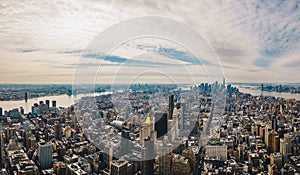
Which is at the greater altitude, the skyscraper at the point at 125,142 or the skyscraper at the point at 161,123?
the skyscraper at the point at 161,123

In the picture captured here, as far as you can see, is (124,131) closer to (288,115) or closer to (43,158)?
(43,158)

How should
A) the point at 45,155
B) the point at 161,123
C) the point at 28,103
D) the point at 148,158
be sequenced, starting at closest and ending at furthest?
the point at 161,123 < the point at 148,158 < the point at 45,155 < the point at 28,103

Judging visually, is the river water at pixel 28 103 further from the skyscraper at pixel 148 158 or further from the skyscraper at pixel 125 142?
the skyscraper at pixel 148 158

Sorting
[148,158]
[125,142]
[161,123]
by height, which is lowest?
[148,158]

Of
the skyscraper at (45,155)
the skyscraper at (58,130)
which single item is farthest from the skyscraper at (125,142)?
the skyscraper at (58,130)

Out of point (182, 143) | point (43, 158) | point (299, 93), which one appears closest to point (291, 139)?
point (299, 93)

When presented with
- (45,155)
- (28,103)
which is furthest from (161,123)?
(28,103)

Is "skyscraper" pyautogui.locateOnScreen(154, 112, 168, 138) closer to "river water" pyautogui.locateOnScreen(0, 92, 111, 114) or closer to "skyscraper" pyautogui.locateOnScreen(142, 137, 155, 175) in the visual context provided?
"skyscraper" pyautogui.locateOnScreen(142, 137, 155, 175)

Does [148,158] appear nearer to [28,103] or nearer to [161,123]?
[161,123]
